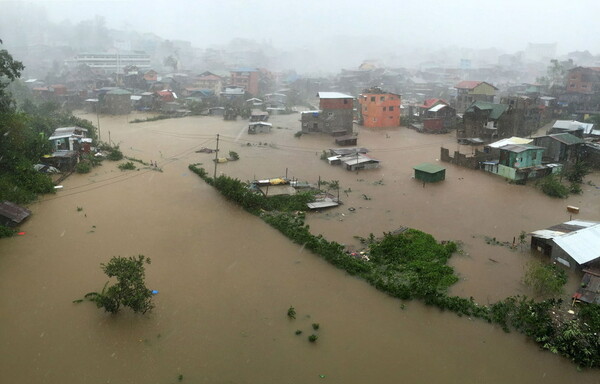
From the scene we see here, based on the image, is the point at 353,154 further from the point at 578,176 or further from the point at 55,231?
the point at 55,231

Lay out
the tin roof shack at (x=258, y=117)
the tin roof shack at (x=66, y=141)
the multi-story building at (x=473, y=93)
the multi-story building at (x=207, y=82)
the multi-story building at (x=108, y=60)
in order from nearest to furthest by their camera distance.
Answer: the tin roof shack at (x=66, y=141), the tin roof shack at (x=258, y=117), the multi-story building at (x=473, y=93), the multi-story building at (x=207, y=82), the multi-story building at (x=108, y=60)

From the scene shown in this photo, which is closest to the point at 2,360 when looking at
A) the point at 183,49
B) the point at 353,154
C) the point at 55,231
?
the point at 55,231

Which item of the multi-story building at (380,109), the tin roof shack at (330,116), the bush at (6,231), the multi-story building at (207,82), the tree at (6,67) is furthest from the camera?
the multi-story building at (207,82)

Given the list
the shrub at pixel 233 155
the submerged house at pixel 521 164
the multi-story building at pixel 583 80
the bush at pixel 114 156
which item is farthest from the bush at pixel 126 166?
the multi-story building at pixel 583 80

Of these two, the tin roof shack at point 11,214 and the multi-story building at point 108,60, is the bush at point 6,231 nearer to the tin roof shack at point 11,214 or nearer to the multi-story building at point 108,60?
the tin roof shack at point 11,214

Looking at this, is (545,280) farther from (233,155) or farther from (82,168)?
(82,168)

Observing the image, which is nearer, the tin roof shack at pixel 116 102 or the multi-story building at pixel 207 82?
the tin roof shack at pixel 116 102

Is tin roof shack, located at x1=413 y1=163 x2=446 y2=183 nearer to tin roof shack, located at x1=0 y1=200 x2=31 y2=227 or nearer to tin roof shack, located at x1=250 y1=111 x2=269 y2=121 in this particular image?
tin roof shack, located at x1=0 y1=200 x2=31 y2=227
